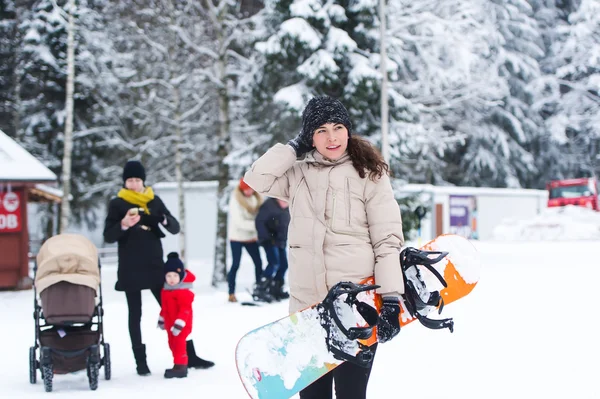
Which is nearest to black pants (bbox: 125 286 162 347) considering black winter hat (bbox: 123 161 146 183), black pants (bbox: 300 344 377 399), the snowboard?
black winter hat (bbox: 123 161 146 183)

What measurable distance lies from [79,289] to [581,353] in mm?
4450

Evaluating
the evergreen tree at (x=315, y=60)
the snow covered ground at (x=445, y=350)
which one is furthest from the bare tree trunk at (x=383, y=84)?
the snow covered ground at (x=445, y=350)

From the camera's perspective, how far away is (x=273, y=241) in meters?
10.1

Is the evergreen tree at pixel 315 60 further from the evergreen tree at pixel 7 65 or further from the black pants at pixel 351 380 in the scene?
the black pants at pixel 351 380

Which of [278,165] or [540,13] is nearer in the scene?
[278,165]

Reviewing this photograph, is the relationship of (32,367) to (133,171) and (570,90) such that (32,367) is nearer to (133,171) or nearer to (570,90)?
(133,171)

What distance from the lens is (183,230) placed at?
51.6 ft

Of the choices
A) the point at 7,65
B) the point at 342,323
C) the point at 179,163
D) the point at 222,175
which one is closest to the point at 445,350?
the point at 342,323

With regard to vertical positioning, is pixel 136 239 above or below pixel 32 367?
above

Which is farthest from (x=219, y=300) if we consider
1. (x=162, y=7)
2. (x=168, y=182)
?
(x=168, y=182)

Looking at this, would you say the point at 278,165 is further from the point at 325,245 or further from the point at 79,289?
the point at 79,289

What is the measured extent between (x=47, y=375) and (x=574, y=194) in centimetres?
2795

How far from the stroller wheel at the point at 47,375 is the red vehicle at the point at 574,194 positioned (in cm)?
2739

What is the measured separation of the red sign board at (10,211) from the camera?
13.5 metres
